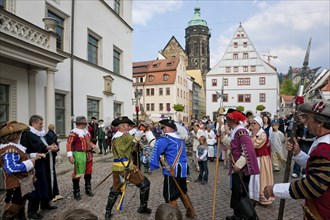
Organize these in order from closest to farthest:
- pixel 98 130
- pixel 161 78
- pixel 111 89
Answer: pixel 98 130 → pixel 111 89 → pixel 161 78

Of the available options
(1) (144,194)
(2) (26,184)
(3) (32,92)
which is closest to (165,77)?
(3) (32,92)

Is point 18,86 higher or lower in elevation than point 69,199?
higher

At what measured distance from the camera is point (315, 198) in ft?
6.65

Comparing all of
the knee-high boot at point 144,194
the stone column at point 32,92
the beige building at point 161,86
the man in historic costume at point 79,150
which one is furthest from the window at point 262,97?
the knee-high boot at point 144,194

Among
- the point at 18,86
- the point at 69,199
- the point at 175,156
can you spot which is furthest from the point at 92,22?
the point at 175,156

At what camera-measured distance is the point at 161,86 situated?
47.4 meters

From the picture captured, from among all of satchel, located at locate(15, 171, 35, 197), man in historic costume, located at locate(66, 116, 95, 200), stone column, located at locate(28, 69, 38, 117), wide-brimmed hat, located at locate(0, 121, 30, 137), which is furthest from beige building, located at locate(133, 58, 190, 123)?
wide-brimmed hat, located at locate(0, 121, 30, 137)

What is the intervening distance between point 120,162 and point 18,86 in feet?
23.8

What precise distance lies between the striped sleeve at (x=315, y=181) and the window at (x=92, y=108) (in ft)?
46.6

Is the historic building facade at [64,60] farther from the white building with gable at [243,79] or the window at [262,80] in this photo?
the window at [262,80]

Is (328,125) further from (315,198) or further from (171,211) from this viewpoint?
(171,211)

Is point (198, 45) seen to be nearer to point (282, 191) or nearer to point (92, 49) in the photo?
point (92, 49)

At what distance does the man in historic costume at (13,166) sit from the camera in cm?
363

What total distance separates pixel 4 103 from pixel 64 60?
156 inches
